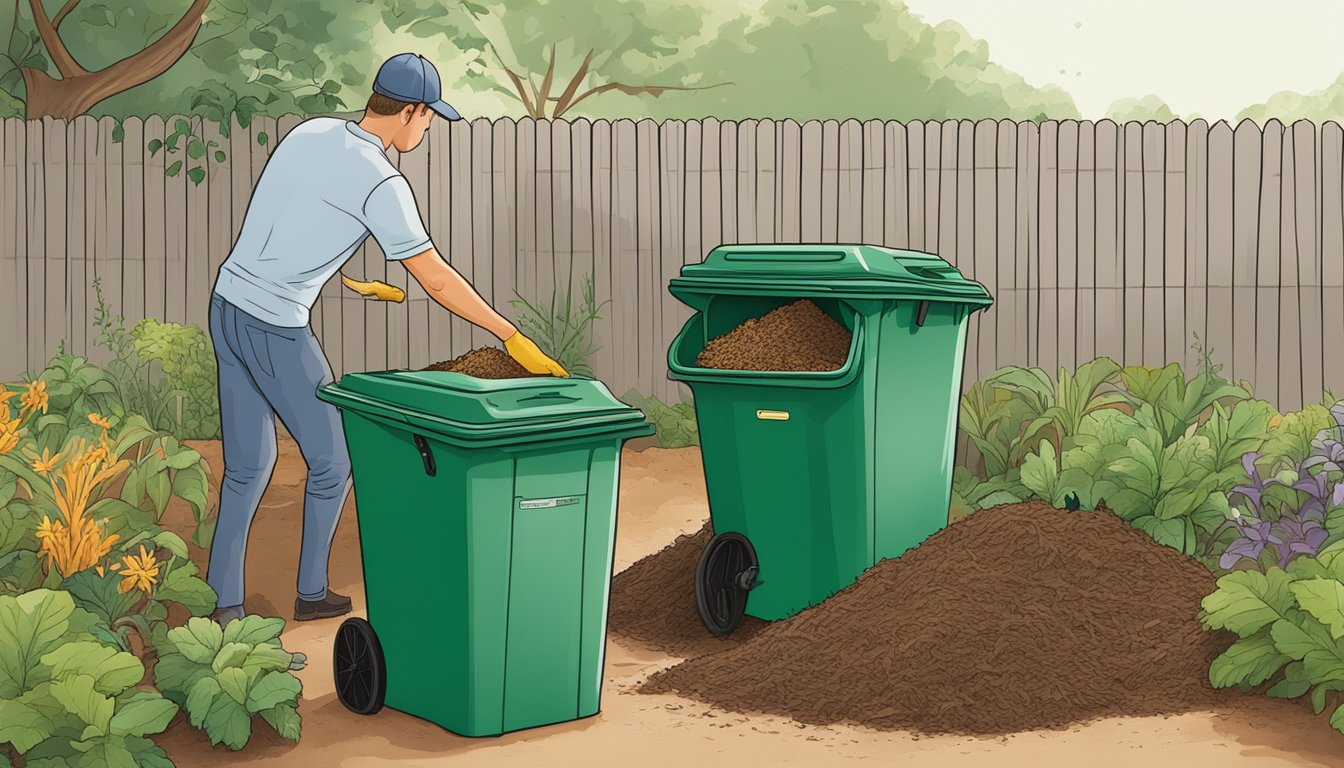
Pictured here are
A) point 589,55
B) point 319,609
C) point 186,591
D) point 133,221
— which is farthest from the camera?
point 589,55

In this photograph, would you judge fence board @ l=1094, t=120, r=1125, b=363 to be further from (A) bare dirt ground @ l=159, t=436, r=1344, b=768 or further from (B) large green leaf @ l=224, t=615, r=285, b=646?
(B) large green leaf @ l=224, t=615, r=285, b=646

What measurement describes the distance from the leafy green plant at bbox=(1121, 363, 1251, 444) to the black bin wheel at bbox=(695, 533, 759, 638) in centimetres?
210

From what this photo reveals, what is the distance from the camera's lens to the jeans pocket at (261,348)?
5.73 m

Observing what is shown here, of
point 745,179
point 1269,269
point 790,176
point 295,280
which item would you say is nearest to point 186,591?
point 295,280

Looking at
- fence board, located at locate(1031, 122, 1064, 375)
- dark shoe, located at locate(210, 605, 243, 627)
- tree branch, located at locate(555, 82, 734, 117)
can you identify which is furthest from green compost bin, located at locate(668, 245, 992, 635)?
tree branch, located at locate(555, 82, 734, 117)

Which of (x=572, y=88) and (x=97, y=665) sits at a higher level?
(x=572, y=88)

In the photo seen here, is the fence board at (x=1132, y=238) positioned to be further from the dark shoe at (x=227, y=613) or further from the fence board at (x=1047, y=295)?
the dark shoe at (x=227, y=613)

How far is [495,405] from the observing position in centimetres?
448

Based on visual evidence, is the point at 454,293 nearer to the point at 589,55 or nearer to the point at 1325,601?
the point at 1325,601

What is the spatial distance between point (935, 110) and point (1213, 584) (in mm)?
19402

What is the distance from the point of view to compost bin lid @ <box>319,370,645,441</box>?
4.45 m

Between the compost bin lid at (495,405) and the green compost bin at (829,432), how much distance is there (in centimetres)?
127

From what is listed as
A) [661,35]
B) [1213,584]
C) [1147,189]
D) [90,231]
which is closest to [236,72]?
[90,231]

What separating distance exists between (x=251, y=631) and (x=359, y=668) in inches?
21.1
